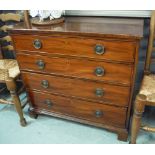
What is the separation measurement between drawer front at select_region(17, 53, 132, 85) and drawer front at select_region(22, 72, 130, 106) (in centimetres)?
6

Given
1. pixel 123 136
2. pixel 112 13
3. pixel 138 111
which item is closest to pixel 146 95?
pixel 138 111

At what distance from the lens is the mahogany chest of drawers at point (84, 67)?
121cm

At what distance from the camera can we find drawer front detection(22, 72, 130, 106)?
137 cm

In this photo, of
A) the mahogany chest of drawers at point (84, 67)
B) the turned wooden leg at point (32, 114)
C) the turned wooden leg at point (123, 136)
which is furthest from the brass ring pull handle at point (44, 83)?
the turned wooden leg at point (123, 136)

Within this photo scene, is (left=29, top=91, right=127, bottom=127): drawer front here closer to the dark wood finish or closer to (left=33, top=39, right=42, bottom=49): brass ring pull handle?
(left=33, top=39, right=42, bottom=49): brass ring pull handle

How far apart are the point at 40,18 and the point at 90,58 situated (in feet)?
1.80

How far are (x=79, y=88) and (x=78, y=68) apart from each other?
0.18 m

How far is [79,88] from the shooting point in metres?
1.48

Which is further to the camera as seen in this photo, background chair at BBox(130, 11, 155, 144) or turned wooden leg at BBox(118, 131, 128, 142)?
turned wooden leg at BBox(118, 131, 128, 142)

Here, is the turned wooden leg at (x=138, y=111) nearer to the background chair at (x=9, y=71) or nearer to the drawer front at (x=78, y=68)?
the drawer front at (x=78, y=68)

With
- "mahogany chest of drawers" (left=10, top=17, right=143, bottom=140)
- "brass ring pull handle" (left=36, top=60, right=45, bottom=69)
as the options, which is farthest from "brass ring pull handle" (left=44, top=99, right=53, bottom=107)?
"brass ring pull handle" (left=36, top=60, right=45, bottom=69)

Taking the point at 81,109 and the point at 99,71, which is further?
the point at 81,109

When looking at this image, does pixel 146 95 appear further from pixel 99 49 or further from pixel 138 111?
pixel 99 49

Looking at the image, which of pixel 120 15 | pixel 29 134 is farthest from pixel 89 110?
pixel 120 15
